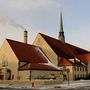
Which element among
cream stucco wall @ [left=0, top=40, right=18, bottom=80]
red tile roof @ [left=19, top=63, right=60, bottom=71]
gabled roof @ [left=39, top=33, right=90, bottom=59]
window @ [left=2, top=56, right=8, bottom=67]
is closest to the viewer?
red tile roof @ [left=19, top=63, right=60, bottom=71]

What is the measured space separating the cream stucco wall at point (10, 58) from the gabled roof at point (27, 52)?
28.8 inches

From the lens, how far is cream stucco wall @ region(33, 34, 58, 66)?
204 feet

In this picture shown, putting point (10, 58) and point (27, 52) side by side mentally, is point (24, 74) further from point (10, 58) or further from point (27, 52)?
point (27, 52)

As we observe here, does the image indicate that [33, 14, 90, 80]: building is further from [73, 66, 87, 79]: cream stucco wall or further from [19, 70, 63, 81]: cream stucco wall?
[19, 70, 63, 81]: cream stucco wall

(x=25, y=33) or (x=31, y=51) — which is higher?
(x=25, y=33)

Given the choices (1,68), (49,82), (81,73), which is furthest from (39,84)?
(81,73)

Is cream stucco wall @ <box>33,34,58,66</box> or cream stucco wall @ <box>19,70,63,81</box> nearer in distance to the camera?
cream stucco wall @ <box>19,70,63,81</box>

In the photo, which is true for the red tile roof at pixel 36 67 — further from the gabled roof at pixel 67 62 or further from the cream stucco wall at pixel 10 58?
the gabled roof at pixel 67 62

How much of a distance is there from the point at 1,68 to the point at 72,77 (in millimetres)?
15702

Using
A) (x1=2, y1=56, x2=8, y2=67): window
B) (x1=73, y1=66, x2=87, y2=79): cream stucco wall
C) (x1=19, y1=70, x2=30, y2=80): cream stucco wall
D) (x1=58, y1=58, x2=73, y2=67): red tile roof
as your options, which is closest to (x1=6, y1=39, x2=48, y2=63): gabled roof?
(x1=19, y1=70, x2=30, y2=80): cream stucco wall

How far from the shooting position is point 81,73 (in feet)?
213

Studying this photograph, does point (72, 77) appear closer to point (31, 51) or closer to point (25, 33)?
point (31, 51)

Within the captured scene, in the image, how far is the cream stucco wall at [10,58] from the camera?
54.9 m

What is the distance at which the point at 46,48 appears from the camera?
209ft
